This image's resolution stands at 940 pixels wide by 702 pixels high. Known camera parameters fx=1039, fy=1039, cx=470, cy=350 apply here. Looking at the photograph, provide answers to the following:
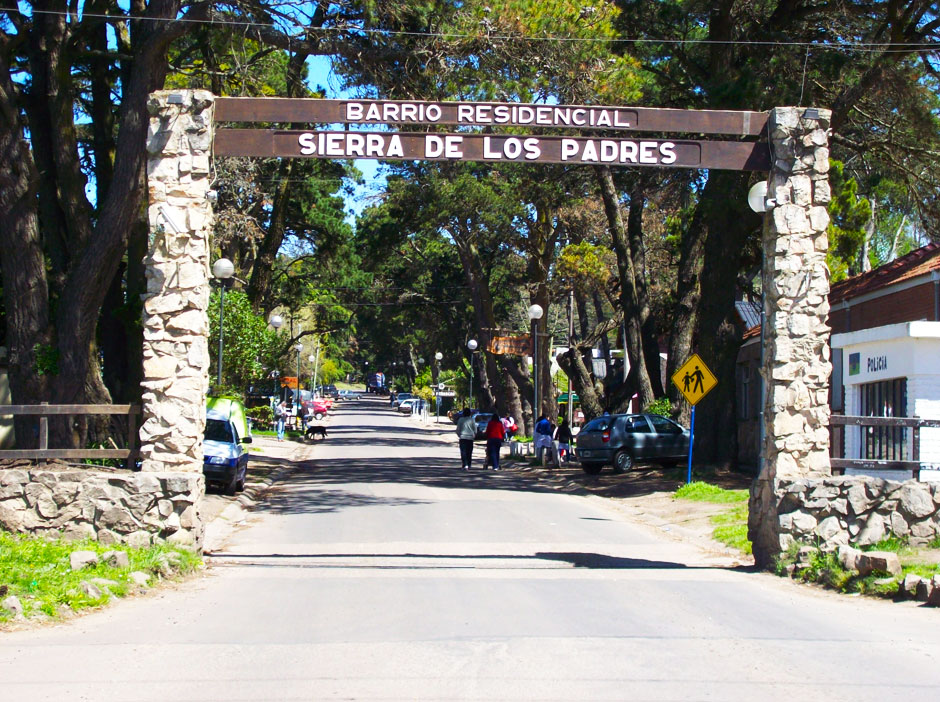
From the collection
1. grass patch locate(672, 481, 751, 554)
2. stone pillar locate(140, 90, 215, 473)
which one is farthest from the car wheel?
stone pillar locate(140, 90, 215, 473)

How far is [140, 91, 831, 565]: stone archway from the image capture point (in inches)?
498

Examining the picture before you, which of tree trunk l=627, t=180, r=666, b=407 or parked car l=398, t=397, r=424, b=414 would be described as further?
parked car l=398, t=397, r=424, b=414

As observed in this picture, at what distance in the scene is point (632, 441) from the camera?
93.9 feet

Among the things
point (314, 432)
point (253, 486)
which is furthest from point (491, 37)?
point (314, 432)

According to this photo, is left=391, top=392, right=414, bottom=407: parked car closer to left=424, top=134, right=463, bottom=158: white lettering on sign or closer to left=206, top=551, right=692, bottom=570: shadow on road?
left=206, top=551, right=692, bottom=570: shadow on road

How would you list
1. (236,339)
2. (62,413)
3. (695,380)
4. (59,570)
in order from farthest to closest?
1. (236,339)
2. (695,380)
3. (62,413)
4. (59,570)

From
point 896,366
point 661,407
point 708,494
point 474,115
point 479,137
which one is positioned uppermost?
point 474,115

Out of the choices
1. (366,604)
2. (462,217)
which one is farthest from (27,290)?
(462,217)

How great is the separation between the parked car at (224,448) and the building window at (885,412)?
1186 centimetres

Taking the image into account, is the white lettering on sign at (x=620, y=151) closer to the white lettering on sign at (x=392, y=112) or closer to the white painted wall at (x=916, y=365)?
the white lettering on sign at (x=392, y=112)

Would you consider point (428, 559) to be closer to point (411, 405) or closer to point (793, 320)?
point (793, 320)

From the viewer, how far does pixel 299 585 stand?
11.3 metres

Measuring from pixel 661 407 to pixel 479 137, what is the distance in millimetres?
19844

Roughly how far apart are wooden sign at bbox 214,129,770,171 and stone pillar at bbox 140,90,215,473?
20.4 inches
